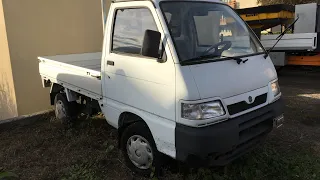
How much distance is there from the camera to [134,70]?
3.47 meters

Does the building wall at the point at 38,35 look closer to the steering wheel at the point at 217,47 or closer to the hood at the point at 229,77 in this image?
the steering wheel at the point at 217,47

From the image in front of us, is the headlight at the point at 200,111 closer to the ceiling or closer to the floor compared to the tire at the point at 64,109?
closer to the ceiling

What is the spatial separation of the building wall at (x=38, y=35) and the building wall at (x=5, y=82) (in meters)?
0.09

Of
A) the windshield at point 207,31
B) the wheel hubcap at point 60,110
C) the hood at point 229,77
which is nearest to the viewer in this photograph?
the hood at point 229,77

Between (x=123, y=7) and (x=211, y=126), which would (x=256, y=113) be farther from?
(x=123, y=7)

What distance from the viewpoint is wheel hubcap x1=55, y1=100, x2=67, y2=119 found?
549 centimetres

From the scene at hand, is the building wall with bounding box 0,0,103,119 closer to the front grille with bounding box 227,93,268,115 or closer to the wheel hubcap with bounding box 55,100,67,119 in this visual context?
the wheel hubcap with bounding box 55,100,67,119

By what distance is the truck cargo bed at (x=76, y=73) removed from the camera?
426cm

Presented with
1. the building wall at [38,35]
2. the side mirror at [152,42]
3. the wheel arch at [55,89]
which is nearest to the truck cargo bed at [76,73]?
the wheel arch at [55,89]

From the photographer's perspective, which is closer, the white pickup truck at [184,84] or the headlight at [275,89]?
the white pickup truck at [184,84]

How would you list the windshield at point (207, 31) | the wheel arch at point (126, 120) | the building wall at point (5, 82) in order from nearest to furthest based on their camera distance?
the windshield at point (207, 31), the wheel arch at point (126, 120), the building wall at point (5, 82)

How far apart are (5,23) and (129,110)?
433 centimetres

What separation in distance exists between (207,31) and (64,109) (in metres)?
3.02

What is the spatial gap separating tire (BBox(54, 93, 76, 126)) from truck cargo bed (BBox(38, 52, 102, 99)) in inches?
14.1
